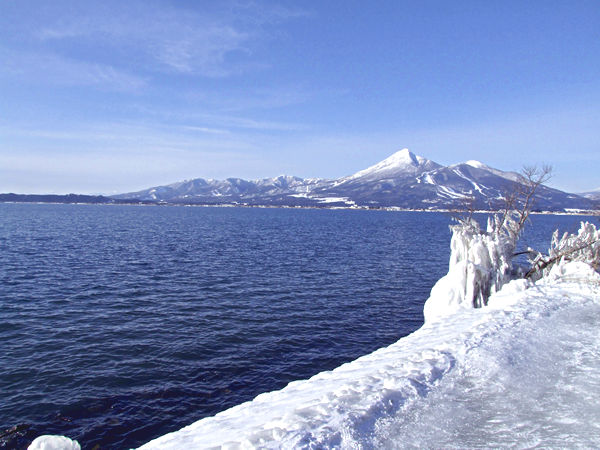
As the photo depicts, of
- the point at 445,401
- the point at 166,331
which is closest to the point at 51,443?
the point at 445,401

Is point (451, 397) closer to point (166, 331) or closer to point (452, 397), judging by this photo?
point (452, 397)

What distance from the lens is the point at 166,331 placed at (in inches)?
884

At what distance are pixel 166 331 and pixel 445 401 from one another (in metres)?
17.3

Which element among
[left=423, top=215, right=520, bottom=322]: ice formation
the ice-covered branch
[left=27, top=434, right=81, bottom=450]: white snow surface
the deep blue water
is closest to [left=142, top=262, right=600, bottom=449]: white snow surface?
[left=27, top=434, right=81, bottom=450]: white snow surface

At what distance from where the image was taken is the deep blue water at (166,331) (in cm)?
1470

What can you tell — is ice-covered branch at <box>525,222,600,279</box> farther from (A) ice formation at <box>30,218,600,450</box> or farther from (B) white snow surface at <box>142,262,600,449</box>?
(B) white snow surface at <box>142,262,600,449</box>

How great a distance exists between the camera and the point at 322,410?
31.8 ft

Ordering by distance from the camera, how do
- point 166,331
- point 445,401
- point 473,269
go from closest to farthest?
1. point 445,401
2. point 166,331
3. point 473,269

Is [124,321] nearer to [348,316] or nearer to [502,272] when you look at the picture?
[348,316]

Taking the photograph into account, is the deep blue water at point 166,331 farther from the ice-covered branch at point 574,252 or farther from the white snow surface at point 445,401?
the ice-covered branch at point 574,252

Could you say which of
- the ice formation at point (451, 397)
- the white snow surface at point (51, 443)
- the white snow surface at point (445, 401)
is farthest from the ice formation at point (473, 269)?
the white snow surface at point (51, 443)

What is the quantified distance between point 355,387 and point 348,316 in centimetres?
1587

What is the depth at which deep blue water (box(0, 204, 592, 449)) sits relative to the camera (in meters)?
14.7

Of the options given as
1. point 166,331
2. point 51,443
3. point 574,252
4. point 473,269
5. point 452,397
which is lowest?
point 166,331
